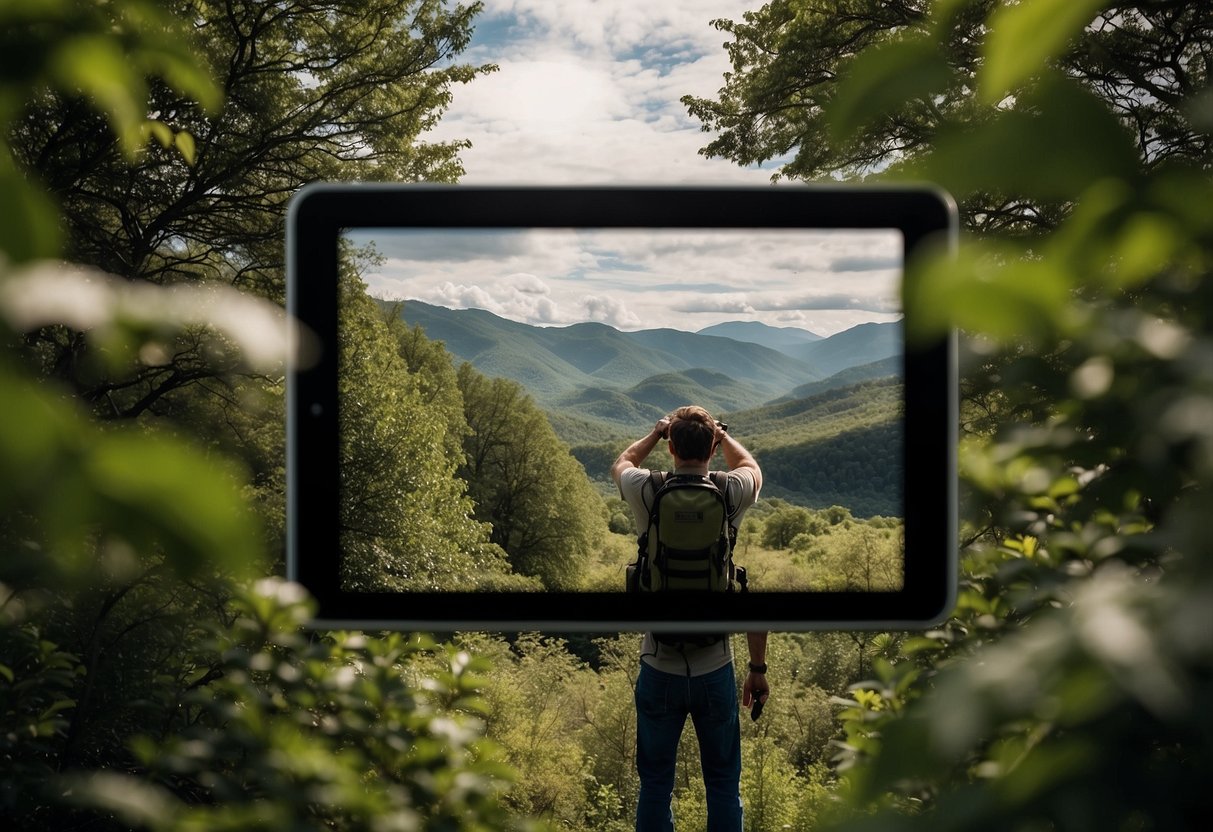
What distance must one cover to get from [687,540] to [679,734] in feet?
4.29

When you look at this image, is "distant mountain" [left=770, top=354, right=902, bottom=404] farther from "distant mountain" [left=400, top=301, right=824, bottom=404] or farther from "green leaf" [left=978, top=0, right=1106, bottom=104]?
"green leaf" [left=978, top=0, right=1106, bottom=104]

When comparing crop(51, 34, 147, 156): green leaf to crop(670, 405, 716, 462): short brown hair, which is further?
crop(670, 405, 716, 462): short brown hair

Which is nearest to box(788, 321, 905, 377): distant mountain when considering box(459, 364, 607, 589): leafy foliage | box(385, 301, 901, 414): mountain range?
box(385, 301, 901, 414): mountain range

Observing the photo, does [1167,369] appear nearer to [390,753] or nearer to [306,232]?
[306,232]

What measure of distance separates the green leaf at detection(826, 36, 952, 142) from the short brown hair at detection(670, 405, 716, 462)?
1.67m

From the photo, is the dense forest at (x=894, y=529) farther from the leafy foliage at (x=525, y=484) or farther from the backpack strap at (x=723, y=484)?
the leafy foliage at (x=525, y=484)

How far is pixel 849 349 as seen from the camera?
2023mm

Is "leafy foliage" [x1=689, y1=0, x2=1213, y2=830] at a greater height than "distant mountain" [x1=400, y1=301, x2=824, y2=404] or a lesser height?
lesser

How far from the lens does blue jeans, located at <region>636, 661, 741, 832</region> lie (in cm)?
256

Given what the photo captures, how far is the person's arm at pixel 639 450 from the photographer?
2076 millimetres

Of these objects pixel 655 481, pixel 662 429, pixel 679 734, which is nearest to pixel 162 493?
pixel 655 481

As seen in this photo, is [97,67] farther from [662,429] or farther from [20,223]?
[662,429]

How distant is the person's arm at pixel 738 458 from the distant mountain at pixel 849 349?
0.99 feet

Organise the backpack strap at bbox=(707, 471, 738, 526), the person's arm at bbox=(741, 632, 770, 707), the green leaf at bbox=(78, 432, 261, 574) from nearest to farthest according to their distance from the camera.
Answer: the green leaf at bbox=(78, 432, 261, 574) → the backpack strap at bbox=(707, 471, 738, 526) → the person's arm at bbox=(741, 632, 770, 707)
